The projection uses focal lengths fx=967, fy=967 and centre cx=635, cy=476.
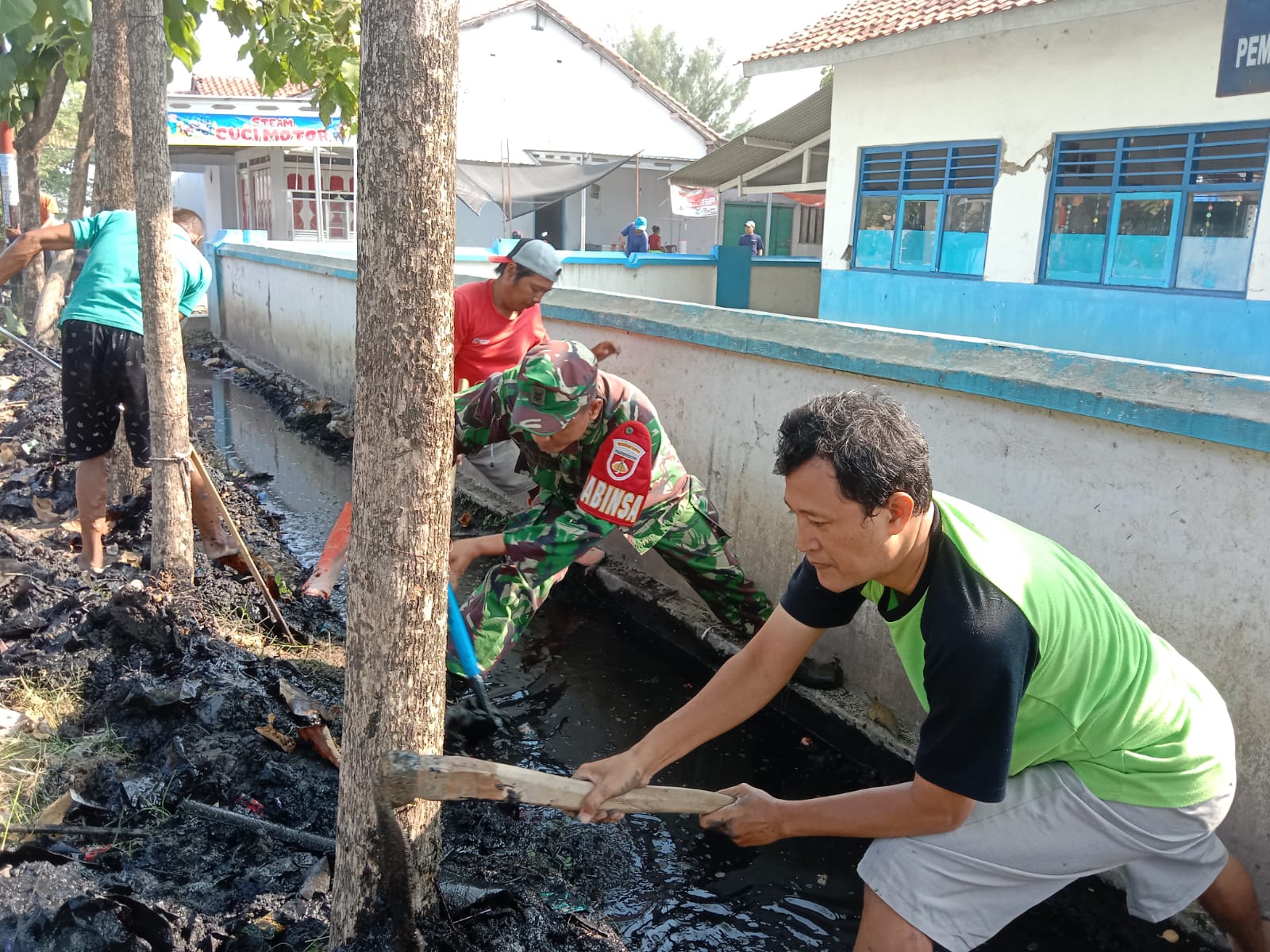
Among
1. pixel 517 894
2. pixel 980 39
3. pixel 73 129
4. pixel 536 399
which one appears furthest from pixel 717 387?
pixel 73 129

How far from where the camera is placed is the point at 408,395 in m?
1.91

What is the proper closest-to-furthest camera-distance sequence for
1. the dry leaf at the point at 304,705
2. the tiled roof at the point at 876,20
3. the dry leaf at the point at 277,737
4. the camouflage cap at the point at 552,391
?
the dry leaf at the point at 277,737
the dry leaf at the point at 304,705
the camouflage cap at the point at 552,391
the tiled roof at the point at 876,20

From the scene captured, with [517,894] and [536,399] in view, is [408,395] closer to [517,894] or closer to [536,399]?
[517,894]

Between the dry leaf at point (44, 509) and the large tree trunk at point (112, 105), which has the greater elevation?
the large tree trunk at point (112, 105)

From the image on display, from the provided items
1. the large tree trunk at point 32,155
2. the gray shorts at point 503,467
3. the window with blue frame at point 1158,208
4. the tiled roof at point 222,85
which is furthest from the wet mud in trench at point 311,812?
the tiled roof at point 222,85

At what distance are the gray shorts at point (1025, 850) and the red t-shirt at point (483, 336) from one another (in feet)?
11.2

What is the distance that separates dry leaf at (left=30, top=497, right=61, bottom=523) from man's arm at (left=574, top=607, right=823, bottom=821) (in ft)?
15.0

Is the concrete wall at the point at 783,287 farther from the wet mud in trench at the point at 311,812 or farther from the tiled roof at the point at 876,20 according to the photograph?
the wet mud in trench at the point at 311,812

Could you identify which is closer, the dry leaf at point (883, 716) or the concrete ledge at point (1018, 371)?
the concrete ledge at point (1018, 371)

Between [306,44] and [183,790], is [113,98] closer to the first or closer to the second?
[306,44]

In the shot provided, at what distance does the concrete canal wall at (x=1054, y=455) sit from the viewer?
2.57 meters

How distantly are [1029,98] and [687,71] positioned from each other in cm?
4301

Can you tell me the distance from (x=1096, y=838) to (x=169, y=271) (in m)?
3.84

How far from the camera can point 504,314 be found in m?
4.97
